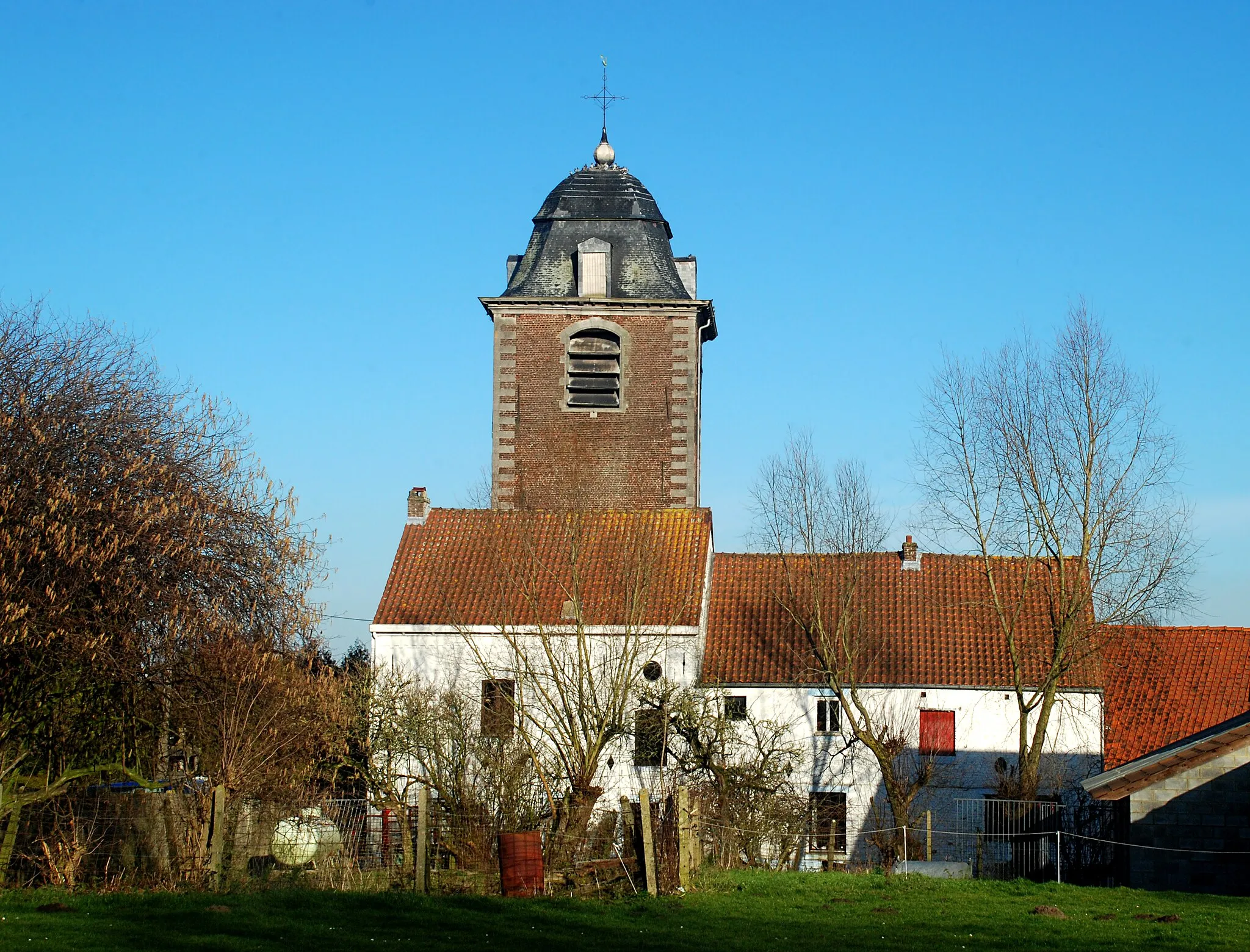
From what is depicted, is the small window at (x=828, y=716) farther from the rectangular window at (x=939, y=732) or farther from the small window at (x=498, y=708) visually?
the small window at (x=498, y=708)

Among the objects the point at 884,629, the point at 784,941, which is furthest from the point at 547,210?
the point at 784,941

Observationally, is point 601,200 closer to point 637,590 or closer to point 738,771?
point 637,590

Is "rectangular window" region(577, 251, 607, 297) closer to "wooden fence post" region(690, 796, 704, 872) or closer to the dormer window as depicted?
the dormer window

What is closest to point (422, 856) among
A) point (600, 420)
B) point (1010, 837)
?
point (1010, 837)

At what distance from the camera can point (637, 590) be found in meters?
25.5

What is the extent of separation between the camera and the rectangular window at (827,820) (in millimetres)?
26666

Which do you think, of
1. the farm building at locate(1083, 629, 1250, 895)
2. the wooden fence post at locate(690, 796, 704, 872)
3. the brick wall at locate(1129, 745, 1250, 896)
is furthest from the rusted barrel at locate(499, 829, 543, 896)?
the brick wall at locate(1129, 745, 1250, 896)

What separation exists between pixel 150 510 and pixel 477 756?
6589 mm

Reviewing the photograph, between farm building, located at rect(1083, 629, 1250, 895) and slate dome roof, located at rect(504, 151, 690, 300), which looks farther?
slate dome roof, located at rect(504, 151, 690, 300)

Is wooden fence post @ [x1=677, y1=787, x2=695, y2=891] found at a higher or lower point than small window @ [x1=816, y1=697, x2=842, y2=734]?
lower

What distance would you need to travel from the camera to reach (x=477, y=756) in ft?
72.1

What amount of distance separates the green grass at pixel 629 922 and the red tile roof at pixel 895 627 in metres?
10.9

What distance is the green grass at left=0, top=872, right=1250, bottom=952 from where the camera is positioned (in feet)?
43.0

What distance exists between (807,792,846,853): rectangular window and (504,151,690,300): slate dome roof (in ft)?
35.9
